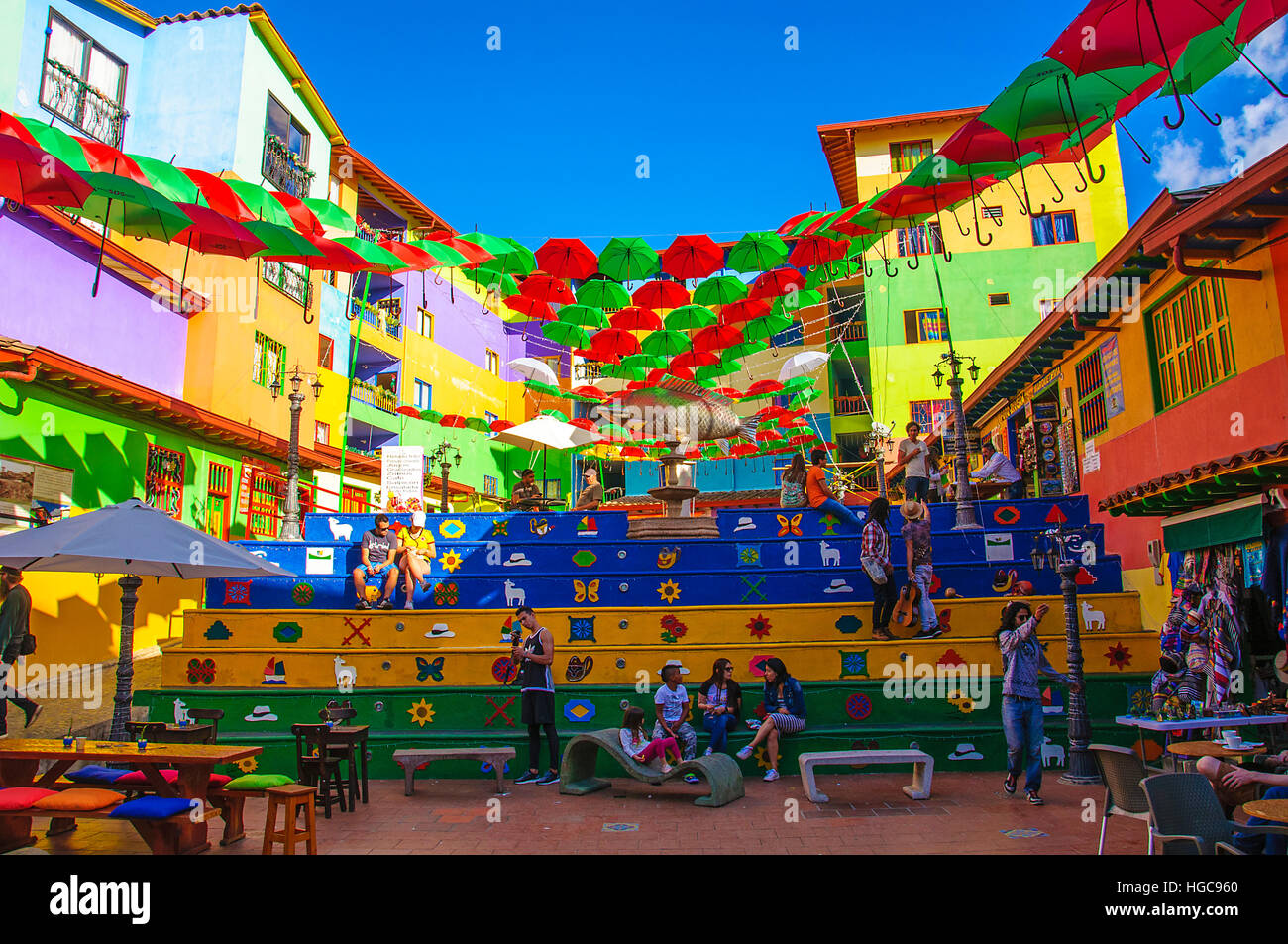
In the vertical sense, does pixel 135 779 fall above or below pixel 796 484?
below

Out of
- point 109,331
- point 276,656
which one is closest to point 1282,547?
point 276,656

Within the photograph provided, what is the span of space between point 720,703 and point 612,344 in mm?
15347

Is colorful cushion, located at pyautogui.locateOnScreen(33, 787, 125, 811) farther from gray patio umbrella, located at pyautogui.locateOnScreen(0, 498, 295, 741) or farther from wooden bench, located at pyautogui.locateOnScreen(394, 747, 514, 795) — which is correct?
wooden bench, located at pyautogui.locateOnScreen(394, 747, 514, 795)

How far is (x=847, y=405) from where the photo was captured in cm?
3244

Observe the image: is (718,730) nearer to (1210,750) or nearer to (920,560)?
(920,560)

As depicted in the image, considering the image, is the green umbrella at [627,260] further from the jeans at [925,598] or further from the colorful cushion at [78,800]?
the colorful cushion at [78,800]

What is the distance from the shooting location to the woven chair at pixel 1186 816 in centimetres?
489

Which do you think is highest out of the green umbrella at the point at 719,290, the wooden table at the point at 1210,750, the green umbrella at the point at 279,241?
the green umbrella at the point at 719,290

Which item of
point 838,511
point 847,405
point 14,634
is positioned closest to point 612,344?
point 838,511

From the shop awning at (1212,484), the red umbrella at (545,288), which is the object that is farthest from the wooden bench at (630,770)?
the red umbrella at (545,288)

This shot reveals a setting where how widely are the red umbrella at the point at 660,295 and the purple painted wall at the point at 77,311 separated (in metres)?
10.8

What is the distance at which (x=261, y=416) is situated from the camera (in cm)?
2088

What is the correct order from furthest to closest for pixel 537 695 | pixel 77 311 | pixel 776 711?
pixel 77 311, pixel 776 711, pixel 537 695
